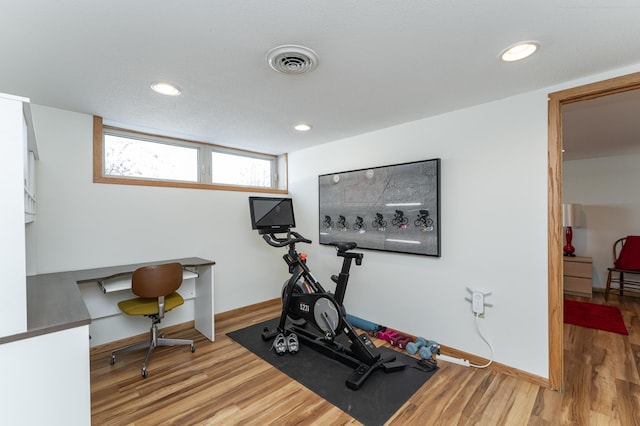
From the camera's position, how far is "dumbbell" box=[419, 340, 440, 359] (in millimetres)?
2410

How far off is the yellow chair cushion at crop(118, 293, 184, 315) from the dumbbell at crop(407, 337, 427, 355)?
221 cm

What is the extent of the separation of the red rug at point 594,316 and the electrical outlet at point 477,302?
1.97 metres

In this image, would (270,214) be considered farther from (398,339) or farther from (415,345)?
(415,345)

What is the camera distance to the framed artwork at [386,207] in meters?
2.68

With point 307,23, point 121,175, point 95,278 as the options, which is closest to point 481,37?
point 307,23

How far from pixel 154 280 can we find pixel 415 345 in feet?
7.86

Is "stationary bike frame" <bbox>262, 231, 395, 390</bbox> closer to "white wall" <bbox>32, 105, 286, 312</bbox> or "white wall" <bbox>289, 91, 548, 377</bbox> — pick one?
"white wall" <bbox>289, 91, 548, 377</bbox>

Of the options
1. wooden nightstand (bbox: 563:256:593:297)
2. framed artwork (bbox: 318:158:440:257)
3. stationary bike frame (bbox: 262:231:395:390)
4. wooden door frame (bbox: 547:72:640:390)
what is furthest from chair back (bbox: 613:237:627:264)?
stationary bike frame (bbox: 262:231:395:390)

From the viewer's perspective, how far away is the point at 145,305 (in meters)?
2.49

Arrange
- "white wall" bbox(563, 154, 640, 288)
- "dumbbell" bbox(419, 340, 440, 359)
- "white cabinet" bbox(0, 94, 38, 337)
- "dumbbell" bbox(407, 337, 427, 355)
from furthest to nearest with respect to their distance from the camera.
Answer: "white wall" bbox(563, 154, 640, 288) < "dumbbell" bbox(407, 337, 427, 355) < "dumbbell" bbox(419, 340, 440, 359) < "white cabinet" bbox(0, 94, 38, 337)

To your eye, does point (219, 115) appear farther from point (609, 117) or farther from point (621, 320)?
point (621, 320)

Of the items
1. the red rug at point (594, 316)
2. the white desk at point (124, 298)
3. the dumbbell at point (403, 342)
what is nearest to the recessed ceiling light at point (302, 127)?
the white desk at point (124, 298)

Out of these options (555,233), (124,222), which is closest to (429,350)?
(555,233)

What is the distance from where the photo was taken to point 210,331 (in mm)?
2920
